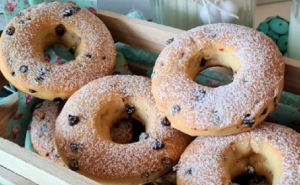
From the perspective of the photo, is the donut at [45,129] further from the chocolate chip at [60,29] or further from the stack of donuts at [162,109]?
the chocolate chip at [60,29]

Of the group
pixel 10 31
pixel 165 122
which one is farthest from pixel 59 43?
pixel 165 122

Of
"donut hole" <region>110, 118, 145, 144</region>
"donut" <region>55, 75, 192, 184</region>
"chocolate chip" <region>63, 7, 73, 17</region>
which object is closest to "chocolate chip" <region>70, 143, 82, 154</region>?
"donut" <region>55, 75, 192, 184</region>

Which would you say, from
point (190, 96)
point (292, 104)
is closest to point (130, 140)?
point (190, 96)

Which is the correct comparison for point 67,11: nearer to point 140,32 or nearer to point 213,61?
point 140,32

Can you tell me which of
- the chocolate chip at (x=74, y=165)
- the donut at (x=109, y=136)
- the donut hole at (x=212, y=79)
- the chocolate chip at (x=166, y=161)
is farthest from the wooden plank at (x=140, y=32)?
the chocolate chip at (x=74, y=165)

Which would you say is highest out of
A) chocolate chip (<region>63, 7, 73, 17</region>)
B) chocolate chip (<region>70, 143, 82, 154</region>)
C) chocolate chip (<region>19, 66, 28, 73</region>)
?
chocolate chip (<region>63, 7, 73, 17</region>)

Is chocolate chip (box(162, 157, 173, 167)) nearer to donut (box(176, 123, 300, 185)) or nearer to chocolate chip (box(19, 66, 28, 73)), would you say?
donut (box(176, 123, 300, 185))

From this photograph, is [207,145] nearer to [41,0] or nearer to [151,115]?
[151,115]

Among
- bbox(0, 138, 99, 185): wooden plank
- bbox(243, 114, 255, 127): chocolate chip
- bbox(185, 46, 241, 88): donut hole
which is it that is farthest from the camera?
bbox(185, 46, 241, 88): donut hole
